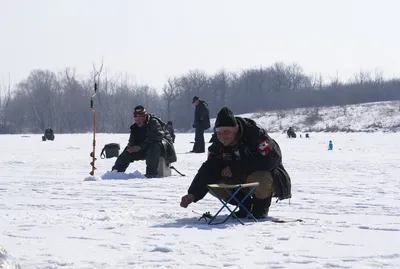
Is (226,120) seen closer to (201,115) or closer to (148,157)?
(148,157)

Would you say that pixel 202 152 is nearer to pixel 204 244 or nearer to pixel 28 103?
pixel 204 244

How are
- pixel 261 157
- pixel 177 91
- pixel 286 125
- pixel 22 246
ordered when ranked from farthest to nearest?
pixel 177 91
pixel 286 125
pixel 261 157
pixel 22 246

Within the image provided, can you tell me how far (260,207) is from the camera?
20.0 feet

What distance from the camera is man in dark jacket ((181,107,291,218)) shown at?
5.85m

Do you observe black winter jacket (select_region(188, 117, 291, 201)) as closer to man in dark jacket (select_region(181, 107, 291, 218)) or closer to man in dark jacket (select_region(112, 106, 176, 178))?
man in dark jacket (select_region(181, 107, 291, 218))

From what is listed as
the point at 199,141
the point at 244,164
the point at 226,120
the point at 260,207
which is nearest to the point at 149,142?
the point at 260,207

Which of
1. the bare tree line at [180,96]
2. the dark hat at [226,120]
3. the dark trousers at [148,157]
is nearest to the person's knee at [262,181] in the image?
the dark hat at [226,120]

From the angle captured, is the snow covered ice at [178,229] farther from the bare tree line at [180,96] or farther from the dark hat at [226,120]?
A: the bare tree line at [180,96]

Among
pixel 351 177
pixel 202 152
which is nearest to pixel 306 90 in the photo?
pixel 202 152

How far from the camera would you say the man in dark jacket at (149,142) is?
413 inches

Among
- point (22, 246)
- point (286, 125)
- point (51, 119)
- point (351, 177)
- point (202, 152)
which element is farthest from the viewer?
point (51, 119)

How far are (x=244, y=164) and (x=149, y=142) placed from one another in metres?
4.74

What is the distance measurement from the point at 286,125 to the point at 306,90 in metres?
32.8

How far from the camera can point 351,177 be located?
11.1m
